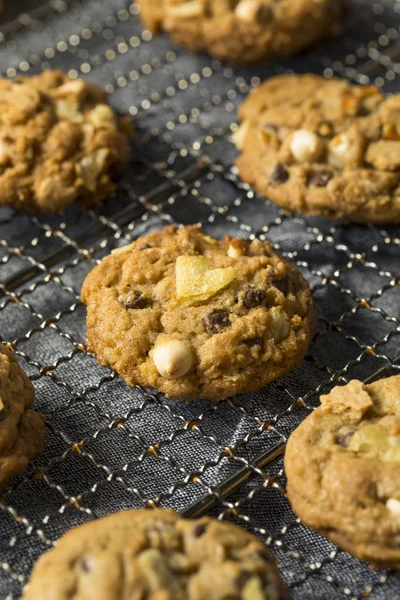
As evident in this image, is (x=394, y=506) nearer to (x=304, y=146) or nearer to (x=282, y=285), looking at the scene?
(x=282, y=285)

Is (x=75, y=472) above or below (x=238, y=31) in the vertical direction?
below

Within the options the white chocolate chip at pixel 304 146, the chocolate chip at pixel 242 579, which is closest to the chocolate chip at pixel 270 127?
the white chocolate chip at pixel 304 146

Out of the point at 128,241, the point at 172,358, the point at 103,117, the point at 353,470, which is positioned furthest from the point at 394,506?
the point at 103,117

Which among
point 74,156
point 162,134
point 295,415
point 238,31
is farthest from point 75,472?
point 238,31

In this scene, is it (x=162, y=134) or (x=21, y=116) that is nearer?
(x=21, y=116)

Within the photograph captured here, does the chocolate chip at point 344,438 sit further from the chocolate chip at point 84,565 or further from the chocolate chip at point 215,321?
the chocolate chip at point 84,565

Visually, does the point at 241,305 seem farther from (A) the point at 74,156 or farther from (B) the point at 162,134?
(B) the point at 162,134
